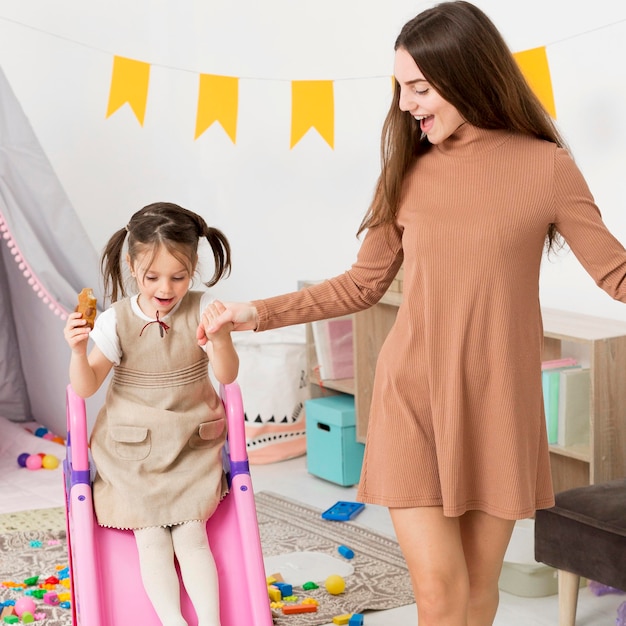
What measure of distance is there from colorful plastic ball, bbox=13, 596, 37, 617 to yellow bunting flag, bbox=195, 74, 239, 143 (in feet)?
6.04

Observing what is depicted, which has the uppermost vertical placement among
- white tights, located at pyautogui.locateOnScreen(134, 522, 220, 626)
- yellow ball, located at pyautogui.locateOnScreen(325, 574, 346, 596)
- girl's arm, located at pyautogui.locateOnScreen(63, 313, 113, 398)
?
girl's arm, located at pyautogui.locateOnScreen(63, 313, 113, 398)

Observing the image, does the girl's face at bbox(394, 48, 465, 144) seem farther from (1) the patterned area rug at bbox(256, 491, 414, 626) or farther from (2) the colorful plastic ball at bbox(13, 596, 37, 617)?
(2) the colorful plastic ball at bbox(13, 596, 37, 617)

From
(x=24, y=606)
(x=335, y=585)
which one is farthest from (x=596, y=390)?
(x=24, y=606)

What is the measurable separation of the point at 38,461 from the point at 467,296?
2517mm


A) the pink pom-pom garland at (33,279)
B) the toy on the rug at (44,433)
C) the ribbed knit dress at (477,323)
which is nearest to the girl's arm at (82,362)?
the ribbed knit dress at (477,323)

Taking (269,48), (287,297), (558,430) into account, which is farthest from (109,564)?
(269,48)

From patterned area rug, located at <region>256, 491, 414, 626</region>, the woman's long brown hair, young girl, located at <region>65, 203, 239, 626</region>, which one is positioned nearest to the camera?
the woman's long brown hair

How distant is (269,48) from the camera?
4438mm

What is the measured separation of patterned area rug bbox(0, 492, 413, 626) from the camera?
8.33ft

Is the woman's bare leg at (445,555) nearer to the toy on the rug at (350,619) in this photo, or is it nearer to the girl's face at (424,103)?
A: the girl's face at (424,103)

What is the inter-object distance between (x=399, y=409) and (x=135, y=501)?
0.63 metres

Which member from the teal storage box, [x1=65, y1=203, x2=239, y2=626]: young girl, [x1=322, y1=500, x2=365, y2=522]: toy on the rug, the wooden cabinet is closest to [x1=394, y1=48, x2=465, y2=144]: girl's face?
[x1=65, y1=203, x2=239, y2=626]: young girl

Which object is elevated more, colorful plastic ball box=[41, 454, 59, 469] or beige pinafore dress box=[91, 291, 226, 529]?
beige pinafore dress box=[91, 291, 226, 529]

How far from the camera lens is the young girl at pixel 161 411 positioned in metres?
1.94
